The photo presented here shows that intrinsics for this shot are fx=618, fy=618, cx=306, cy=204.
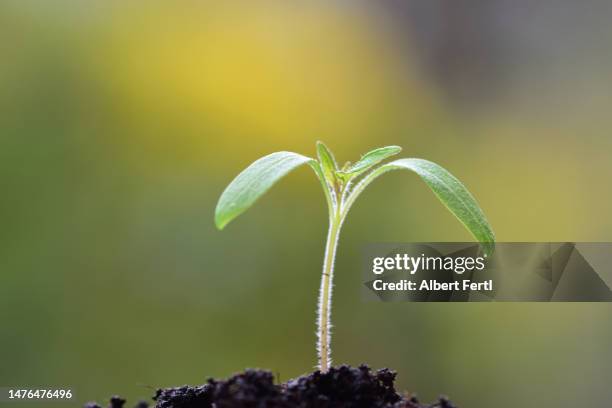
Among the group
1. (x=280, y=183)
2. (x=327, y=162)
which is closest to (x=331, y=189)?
(x=327, y=162)

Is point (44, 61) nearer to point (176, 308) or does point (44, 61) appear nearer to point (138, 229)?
point (138, 229)

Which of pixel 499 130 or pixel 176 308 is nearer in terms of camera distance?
pixel 176 308

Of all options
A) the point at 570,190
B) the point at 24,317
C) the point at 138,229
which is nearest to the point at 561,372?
the point at 570,190

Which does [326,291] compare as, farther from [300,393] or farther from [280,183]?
[280,183]

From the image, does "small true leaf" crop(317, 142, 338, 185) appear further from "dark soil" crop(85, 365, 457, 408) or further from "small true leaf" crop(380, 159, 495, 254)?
"dark soil" crop(85, 365, 457, 408)

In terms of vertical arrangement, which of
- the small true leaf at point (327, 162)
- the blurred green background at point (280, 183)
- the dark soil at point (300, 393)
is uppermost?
the blurred green background at point (280, 183)

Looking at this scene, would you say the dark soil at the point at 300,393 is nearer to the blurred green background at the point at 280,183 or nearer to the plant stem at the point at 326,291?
the plant stem at the point at 326,291

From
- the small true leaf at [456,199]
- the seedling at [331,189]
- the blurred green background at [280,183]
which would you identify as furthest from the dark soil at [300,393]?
the blurred green background at [280,183]
